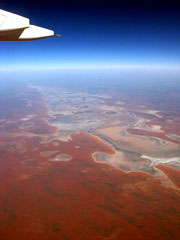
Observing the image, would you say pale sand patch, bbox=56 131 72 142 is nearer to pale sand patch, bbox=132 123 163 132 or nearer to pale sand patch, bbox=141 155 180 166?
pale sand patch, bbox=141 155 180 166

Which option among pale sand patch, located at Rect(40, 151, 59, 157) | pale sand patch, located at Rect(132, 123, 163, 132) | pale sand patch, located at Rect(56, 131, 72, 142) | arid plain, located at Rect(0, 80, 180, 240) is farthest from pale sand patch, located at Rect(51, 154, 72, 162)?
pale sand patch, located at Rect(132, 123, 163, 132)

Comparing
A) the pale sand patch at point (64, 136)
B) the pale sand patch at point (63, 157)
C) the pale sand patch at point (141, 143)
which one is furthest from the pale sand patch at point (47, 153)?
the pale sand patch at point (141, 143)

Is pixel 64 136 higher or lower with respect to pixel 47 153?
higher

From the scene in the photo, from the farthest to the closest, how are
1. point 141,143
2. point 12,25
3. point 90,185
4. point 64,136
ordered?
point 64,136 < point 141,143 < point 90,185 < point 12,25

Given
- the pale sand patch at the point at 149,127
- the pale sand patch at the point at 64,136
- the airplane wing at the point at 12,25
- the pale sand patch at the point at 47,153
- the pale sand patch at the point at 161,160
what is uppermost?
the airplane wing at the point at 12,25

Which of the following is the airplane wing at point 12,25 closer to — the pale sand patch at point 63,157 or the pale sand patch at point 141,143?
the pale sand patch at point 63,157

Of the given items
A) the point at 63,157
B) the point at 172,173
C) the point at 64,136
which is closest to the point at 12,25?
the point at 172,173

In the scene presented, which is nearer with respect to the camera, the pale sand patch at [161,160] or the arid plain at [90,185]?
the arid plain at [90,185]

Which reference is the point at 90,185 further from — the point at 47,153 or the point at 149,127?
the point at 149,127

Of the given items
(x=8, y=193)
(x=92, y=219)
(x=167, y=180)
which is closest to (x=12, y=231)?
(x=8, y=193)
